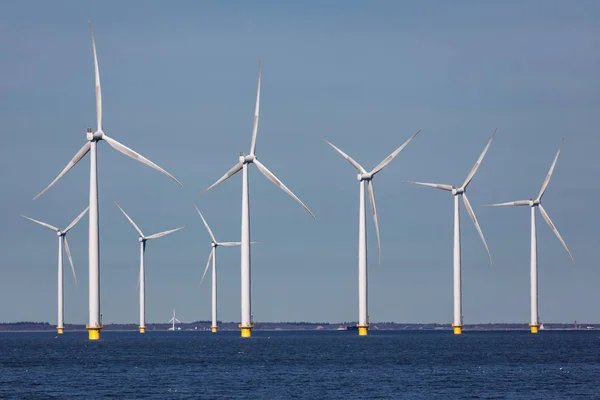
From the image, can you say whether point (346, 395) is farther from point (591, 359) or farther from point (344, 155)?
point (344, 155)

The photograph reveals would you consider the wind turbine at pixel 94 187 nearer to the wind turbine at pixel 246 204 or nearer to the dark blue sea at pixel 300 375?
the dark blue sea at pixel 300 375

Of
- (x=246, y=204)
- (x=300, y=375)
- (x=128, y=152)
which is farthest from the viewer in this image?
(x=246, y=204)

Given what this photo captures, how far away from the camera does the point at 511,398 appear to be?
85.6m

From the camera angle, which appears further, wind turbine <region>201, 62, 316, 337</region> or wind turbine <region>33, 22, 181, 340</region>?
wind turbine <region>201, 62, 316, 337</region>

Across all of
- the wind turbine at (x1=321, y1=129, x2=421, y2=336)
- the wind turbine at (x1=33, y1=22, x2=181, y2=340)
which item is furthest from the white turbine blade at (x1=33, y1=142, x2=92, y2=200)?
the wind turbine at (x1=321, y1=129, x2=421, y2=336)

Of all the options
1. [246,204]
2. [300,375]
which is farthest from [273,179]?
[300,375]

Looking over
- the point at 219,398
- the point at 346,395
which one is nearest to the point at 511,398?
the point at 346,395

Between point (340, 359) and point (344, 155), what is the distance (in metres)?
44.6

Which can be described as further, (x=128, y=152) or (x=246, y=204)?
(x=246, y=204)

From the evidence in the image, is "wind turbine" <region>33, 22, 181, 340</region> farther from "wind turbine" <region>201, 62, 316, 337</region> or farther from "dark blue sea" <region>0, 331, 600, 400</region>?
"wind turbine" <region>201, 62, 316, 337</region>

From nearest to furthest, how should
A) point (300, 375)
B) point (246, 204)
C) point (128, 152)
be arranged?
point (300, 375), point (128, 152), point (246, 204)

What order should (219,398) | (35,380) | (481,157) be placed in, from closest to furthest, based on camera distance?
1. (219,398)
2. (35,380)
3. (481,157)

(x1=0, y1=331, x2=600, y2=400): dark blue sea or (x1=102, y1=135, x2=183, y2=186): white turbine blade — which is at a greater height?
(x1=102, y1=135, x2=183, y2=186): white turbine blade

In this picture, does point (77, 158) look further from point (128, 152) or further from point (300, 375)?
point (300, 375)
